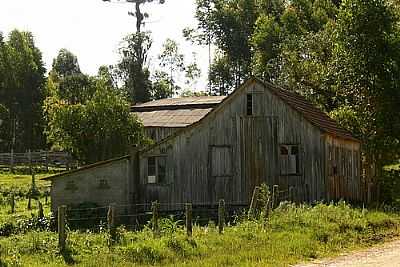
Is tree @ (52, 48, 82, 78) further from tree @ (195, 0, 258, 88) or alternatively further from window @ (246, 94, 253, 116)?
window @ (246, 94, 253, 116)

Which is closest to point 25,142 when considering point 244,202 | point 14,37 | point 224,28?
point 14,37

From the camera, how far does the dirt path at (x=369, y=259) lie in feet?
57.5

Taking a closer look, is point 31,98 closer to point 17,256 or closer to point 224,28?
point 224,28

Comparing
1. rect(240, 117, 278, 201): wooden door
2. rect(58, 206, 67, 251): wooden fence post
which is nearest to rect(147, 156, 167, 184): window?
rect(240, 117, 278, 201): wooden door

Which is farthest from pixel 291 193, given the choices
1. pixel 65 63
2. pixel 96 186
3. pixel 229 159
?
pixel 65 63

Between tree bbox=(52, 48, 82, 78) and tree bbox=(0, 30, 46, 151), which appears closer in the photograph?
tree bbox=(0, 30, 46, 151)

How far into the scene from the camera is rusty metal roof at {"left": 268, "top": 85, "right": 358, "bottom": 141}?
109ft

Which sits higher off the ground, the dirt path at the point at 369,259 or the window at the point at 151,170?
the window at the point at 151,170

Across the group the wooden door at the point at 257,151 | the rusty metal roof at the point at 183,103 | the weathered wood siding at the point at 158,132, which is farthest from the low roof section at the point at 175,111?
the wooden door at the point at 257,151

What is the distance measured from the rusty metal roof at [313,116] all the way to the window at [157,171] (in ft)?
20.4

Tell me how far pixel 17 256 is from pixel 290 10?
44.8 meters

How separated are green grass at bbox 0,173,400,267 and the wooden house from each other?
838cm

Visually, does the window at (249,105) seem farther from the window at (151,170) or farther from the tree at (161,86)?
the tree at (161,86)

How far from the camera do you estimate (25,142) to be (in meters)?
72.5
